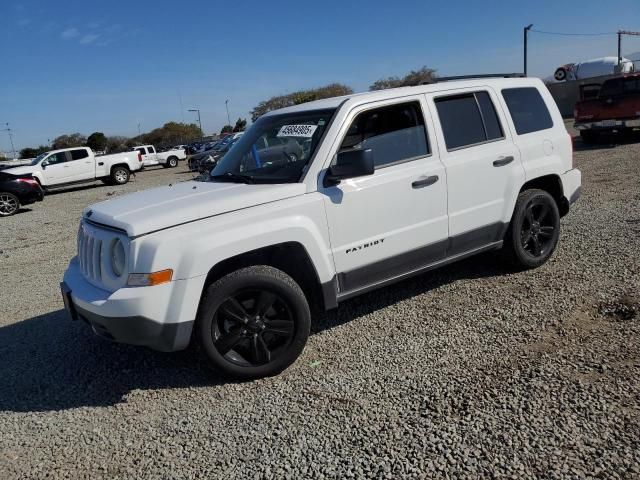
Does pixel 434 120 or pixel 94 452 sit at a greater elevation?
pixel 434 120

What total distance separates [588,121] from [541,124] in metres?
12.0

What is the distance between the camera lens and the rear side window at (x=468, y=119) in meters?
4.54

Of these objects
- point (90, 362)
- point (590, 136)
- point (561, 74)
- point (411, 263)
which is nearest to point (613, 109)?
point (590, 136)

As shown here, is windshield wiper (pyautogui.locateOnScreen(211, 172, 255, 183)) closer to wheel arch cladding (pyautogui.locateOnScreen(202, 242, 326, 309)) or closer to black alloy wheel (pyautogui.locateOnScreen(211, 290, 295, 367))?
wheel arch cladding (pyautogui.locateOnScreen(202, 242, 326, 309))

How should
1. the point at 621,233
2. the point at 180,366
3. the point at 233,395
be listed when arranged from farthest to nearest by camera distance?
the point at 621,233 → the point at 180,366 → the point at 233,395

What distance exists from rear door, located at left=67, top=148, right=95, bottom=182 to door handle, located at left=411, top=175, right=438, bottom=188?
20629 millimetres

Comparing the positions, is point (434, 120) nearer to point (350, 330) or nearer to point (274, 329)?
point (350, 330)

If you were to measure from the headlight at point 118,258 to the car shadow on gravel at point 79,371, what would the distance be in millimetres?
933

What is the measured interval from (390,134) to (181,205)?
176 cm

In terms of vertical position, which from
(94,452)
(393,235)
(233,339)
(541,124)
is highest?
(541,124)

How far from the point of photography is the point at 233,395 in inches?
140

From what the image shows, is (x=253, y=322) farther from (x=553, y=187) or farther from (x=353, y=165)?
(x=553, y=187)

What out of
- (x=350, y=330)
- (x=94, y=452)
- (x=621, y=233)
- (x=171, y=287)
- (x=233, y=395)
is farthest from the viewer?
(x=621, y=233)

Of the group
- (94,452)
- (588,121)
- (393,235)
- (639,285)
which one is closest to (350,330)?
(393,235)
